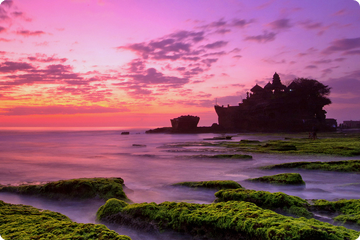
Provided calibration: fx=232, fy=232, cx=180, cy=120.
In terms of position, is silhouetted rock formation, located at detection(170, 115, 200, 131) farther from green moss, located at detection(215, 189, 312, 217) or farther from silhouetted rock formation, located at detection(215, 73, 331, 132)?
green moss, located at detection(215, 189, 312, 217)

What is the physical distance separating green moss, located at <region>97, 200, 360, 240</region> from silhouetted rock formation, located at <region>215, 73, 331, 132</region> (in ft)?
208

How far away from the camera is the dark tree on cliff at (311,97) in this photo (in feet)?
215

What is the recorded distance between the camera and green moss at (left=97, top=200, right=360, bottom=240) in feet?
8.32

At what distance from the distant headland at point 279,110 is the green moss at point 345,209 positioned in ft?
203

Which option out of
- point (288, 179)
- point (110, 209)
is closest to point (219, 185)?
point (288, 179)

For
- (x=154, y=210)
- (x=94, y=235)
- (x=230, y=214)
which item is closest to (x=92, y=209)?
(x=154, y=210)

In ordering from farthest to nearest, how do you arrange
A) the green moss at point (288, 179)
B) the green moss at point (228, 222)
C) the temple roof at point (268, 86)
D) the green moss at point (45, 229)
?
1. the temple roof at point (268, 86)
2. the green moss at point (288, 179)
3. the green moss at point (45, 229)
4. the green moss at point (228, 222)

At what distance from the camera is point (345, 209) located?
12.8 ft

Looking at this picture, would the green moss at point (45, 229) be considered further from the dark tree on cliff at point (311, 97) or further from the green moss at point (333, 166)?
the dark tree on cliff at point (311, 97)

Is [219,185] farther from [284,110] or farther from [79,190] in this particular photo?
[284,110]

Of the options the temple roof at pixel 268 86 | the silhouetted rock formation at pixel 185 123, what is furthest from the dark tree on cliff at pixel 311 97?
the silhouetted rock formation at pixel 185 123

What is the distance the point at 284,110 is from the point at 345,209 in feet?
219

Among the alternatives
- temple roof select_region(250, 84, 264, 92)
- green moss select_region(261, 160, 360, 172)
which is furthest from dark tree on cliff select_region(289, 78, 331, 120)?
green moss select_region(261, 160, 360, 172)

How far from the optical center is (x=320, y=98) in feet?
217
